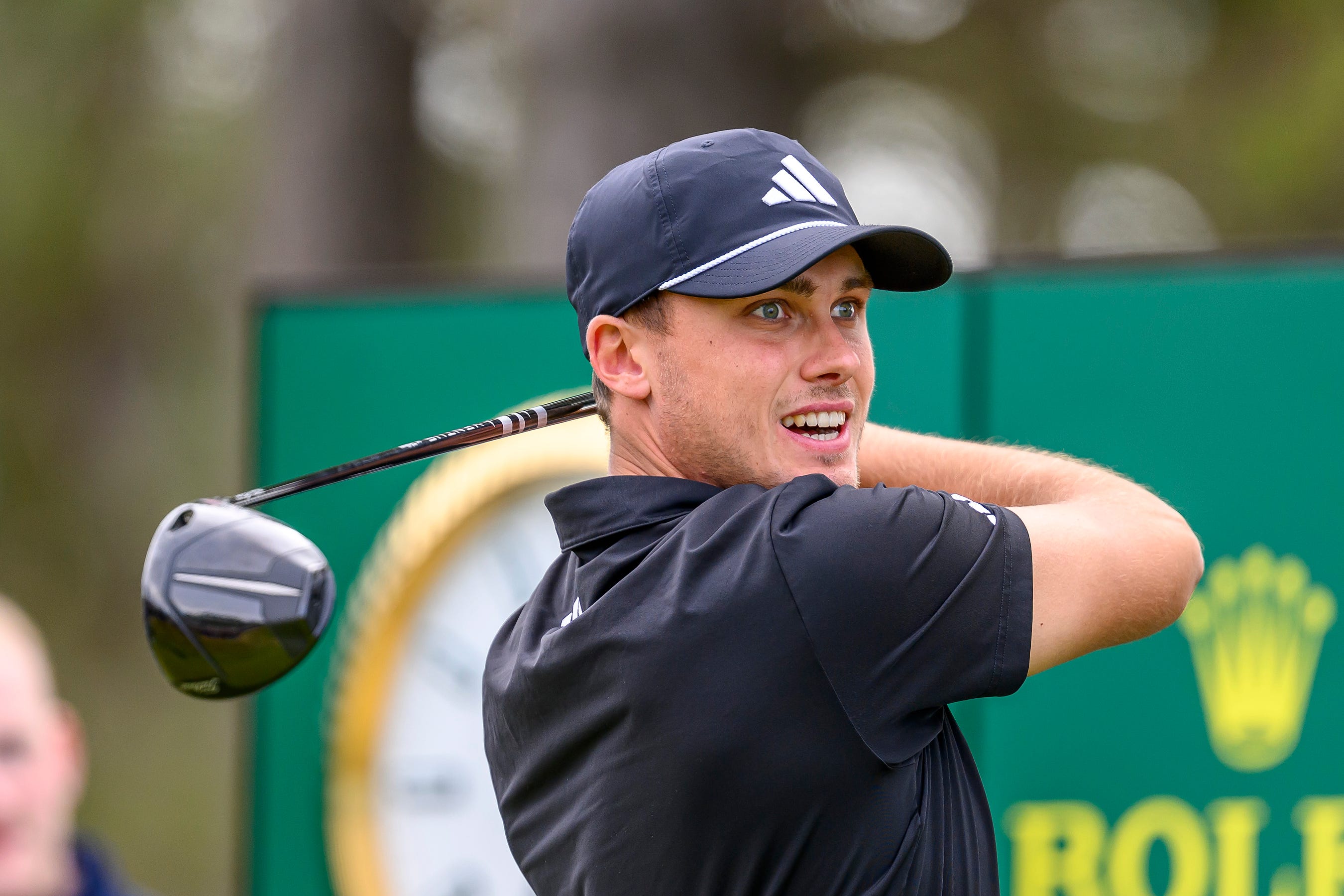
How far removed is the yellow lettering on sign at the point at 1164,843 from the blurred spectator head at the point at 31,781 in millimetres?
2232

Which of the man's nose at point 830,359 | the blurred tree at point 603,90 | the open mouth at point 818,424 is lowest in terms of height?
the open mouth at point 818,424

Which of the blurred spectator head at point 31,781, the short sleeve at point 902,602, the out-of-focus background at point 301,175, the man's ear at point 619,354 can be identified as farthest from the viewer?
the out-of-focus background at point 301,175

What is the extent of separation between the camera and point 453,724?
10.6ft

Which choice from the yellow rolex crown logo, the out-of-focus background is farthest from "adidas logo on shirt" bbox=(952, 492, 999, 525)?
the out-of-focus background

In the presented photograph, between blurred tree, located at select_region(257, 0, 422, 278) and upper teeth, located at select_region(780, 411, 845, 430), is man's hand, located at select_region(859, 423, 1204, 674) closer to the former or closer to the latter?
upper teeth, located at select_region(780, 411, 845, 430)

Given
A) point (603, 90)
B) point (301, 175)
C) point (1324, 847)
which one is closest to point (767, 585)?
point (1324, 847)

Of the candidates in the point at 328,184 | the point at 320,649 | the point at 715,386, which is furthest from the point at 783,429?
the point at 328,184

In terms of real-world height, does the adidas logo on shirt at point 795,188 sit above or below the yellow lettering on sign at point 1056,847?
above

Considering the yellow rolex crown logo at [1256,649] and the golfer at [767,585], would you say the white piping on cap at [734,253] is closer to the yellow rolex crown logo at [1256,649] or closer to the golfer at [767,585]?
the golfer at [767,585]

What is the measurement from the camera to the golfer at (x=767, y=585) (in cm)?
165

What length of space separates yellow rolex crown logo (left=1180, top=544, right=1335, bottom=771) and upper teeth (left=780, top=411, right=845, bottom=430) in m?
1.07

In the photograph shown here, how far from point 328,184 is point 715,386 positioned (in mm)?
4992

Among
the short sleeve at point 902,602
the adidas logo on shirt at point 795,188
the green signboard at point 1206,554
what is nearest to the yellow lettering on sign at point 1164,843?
the green signboard at point 1206,554

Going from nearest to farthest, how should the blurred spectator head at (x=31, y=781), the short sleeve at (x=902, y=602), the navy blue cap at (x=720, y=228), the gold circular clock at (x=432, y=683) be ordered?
the short sleeve at (x=902, y=602), the navy blue cap at (x=720, y=228), the gold circular clock at (x=432, y=683), the blurred spectator head at (x=31, y=781)
